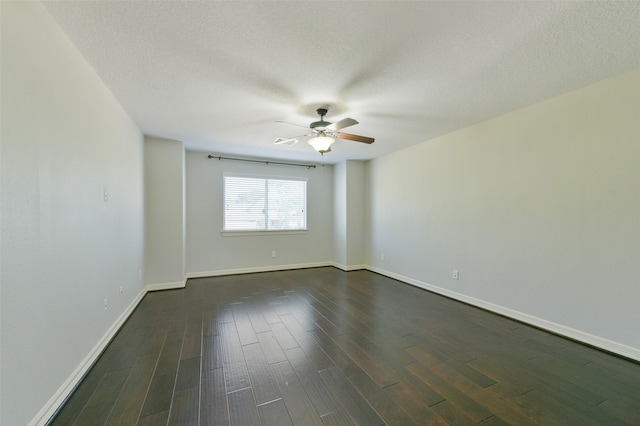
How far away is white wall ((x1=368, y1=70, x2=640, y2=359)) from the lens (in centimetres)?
226

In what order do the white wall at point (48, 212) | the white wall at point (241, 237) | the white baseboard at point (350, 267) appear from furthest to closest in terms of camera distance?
the white baseboard at point (350, 267), the white wall at point (241, 237), the white wall at point (48, 212)

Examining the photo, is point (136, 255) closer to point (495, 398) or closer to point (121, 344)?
point (121, 344)

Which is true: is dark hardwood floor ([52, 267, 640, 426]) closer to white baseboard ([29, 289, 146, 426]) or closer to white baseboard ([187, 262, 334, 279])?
white baseboard ([29, 289, 146, 426])

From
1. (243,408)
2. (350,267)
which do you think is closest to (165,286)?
(243,408)

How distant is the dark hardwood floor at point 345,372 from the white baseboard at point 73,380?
49 mm

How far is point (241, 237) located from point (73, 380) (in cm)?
353

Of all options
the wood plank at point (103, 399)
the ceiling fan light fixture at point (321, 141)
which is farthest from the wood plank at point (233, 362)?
the ceiling fan light fixture at point (321, 141)

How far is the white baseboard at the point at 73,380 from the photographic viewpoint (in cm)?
147

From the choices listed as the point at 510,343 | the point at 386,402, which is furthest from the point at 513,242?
the point at 386,402

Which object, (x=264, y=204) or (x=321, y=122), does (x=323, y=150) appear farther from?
(x=264, y=204)

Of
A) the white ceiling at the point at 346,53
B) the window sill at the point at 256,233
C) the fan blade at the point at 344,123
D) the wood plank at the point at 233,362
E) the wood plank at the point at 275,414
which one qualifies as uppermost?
the white ceiling at the point at 346,53

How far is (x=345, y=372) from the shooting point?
6.54 feet

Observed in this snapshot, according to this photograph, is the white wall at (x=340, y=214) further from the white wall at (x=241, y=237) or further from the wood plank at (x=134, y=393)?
the wood plank at (x=134, y=393)

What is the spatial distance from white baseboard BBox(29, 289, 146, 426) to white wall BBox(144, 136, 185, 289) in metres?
1.37
